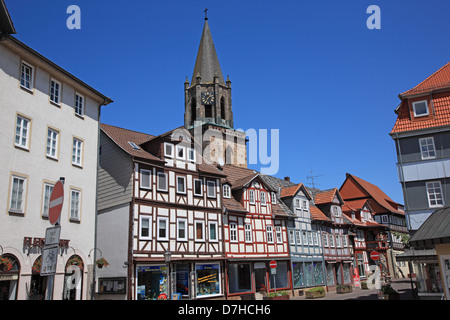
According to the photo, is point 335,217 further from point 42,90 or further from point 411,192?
point 42,90

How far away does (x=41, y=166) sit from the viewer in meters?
19.5

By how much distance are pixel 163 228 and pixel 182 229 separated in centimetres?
171

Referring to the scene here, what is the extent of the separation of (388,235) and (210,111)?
33450 millimetres

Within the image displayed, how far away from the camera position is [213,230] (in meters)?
31.3

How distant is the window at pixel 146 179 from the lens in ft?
89.2

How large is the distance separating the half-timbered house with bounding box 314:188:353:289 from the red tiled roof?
1613 centimetres

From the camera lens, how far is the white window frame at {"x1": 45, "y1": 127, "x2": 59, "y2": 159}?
20266 mm

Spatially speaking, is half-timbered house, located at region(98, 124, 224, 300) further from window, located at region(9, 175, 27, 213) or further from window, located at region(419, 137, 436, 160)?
window, located at region(419, 137, 436, 160)

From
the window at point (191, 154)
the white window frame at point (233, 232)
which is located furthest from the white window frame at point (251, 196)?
the window at point (191, 154)

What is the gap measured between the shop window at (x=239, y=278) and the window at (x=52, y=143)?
1668 centimetres

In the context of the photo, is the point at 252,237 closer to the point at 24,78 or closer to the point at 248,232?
the point at 248,232

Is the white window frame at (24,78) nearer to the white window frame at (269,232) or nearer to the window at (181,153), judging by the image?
the window at (181,153)

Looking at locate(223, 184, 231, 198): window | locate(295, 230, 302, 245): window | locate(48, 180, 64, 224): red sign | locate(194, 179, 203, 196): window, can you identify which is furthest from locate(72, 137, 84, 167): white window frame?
locate(295, 230, 302, 245): window
